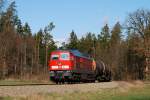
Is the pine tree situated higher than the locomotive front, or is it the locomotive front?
the pine tree

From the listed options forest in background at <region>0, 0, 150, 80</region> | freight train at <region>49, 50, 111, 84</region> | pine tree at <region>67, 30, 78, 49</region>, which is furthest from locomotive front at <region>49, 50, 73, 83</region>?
pine tree at <region>67, 30, 78, 49</region>

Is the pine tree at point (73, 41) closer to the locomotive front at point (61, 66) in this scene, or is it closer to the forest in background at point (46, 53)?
the forest in background at point (46, 53)

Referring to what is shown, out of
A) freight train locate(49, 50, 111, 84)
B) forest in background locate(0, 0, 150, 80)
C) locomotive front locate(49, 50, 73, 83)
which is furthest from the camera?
forest in background locate(0, 0, 150, 80)

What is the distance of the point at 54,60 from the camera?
138 ft

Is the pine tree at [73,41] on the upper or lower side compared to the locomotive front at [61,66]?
upper

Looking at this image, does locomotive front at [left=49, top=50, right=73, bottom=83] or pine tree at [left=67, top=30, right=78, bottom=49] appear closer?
locomotive front at [left=49, top=50, right=73, bottom=83]

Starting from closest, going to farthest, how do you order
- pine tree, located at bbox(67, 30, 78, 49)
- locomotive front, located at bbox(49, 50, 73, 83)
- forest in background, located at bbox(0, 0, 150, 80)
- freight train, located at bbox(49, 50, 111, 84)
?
locomotive front, located at bbox(49, 50, 73, 83), freight train, located at bbox(49, 50, 111, 84), forest in background, located at bbox(0, 0, 150, 80), pine tree, located at bbox(67, 30, 78, 49)

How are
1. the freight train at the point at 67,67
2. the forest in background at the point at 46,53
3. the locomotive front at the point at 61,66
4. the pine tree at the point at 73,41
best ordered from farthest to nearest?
1. the pine tree at the point at 73,41
2. the forest in background at the point at 46,53
3. the freight train at the point at 67,67
4. the locomotive front at the point at 61,66

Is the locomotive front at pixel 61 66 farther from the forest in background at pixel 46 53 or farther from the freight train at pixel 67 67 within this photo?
the forest in background at pixel 46 53

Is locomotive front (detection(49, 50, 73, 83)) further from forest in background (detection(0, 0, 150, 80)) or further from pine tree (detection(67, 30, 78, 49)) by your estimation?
pine tree (detection(67, 30, 78, 49))

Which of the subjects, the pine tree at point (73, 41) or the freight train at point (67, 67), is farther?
the pine tree at point (73, 41)

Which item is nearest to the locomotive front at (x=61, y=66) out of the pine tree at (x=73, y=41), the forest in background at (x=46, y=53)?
the forest in background at (x=46, y=53)

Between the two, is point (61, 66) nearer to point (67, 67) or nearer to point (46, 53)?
point (67, 67)

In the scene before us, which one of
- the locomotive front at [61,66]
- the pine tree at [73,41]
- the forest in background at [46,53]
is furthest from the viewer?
the pine tree at [73,41]
